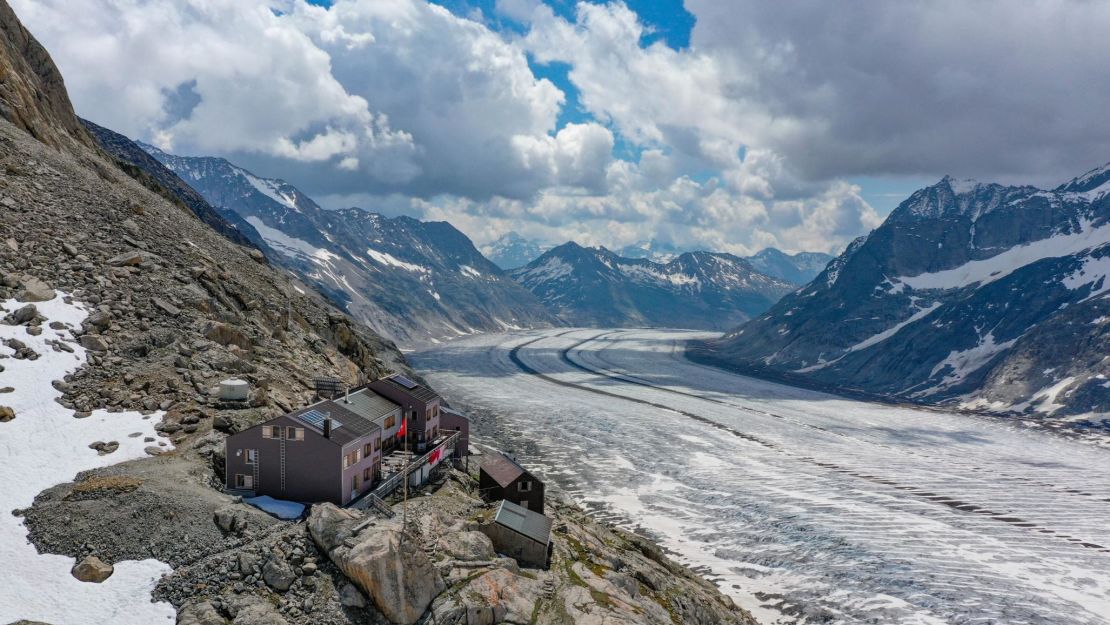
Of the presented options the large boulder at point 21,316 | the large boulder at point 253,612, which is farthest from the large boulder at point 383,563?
the large boulder at point 21,316

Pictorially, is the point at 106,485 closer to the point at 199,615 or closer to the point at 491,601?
the point at 199,615

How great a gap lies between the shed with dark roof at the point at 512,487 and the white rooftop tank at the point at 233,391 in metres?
16.1

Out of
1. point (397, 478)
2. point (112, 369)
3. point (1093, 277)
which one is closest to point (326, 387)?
point (397, 478)

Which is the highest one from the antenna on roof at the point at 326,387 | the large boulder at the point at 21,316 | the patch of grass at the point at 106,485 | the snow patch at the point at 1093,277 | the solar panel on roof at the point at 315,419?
the snow patch at the point at 1093,277

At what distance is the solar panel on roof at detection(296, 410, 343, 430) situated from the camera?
3284 centimetres

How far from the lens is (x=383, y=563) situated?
80.0 ft

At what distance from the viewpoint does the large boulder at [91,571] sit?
22547 mm

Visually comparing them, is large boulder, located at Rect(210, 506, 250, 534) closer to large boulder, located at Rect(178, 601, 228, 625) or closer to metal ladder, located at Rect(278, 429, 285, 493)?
large boulder, located at Rect(178, 601, 228, 625)

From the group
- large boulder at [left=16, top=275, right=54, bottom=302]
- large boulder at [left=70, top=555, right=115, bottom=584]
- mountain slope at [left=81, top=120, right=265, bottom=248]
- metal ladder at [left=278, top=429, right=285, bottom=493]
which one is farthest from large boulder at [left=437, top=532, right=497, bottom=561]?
mountain slope at [left=81, top=120, right=265, bottom=248]

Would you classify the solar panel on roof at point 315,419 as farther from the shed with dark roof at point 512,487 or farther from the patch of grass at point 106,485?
the shed with dark roof at point 512,487

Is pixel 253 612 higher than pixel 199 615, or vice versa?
pixel 199 615

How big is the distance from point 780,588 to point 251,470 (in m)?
37.5

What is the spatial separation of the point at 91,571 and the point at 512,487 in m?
24.2

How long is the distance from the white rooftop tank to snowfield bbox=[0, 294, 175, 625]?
3.79 meters
